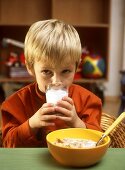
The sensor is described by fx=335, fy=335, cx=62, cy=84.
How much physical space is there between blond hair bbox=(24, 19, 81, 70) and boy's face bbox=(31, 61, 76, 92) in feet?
0.05

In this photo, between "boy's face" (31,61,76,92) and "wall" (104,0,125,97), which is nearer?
"boy's face" (31,61,76,92)

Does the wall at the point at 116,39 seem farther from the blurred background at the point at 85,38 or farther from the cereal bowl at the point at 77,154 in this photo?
the cereal bowl at the point at 77,154

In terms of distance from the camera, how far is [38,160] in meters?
0.76

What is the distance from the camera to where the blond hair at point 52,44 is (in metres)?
1.00

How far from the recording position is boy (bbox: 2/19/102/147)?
3.05 feet

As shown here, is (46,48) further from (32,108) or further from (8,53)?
(8,53)

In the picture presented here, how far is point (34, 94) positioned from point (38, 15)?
80.7 inches

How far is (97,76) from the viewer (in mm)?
2949

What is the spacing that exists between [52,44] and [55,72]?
9 centimetres

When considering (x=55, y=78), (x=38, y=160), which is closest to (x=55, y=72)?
(x=55, y=78)

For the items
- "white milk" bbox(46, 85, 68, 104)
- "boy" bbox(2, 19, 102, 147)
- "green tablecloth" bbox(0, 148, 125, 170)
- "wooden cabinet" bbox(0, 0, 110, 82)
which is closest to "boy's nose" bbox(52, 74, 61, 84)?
"boy" bbox(2, 19, 102, 147)

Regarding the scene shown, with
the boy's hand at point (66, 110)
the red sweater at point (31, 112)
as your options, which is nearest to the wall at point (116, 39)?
the red sweater at point (31, 112)

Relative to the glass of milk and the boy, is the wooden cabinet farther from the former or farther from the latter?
the glass of milk

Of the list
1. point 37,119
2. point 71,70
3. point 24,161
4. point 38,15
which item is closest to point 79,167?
point 24,161
